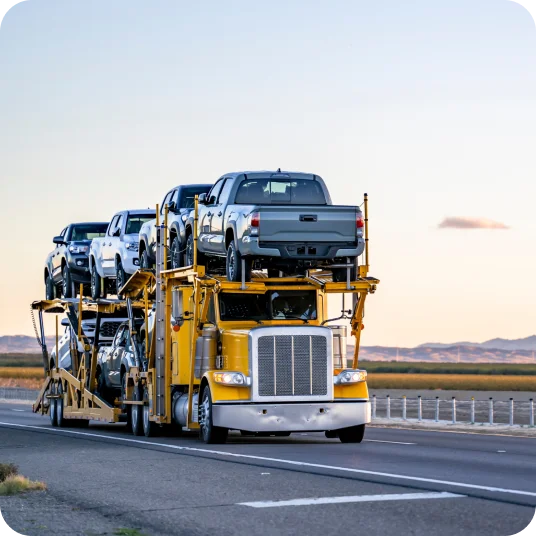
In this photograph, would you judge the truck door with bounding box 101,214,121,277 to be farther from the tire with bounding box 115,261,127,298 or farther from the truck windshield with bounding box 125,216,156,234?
the truck windshield with bounding box 125,216,156,234

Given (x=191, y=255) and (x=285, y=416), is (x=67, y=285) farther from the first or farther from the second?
(x=285, y=416)

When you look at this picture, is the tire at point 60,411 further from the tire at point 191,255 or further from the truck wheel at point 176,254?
the tire at point 191,255

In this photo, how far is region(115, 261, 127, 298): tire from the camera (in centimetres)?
2957

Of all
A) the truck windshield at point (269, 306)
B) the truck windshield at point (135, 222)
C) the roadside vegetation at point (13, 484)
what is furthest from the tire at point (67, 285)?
the roadside vegetation at point (13, 484)

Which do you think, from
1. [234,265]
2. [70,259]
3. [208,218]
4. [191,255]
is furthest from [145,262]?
[70,259]

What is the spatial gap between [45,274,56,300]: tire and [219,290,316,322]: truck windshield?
12.2m

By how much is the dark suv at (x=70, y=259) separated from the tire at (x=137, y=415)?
5911mm

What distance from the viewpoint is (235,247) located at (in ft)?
73.9

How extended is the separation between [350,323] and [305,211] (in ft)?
9.70

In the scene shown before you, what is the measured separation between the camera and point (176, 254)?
25.3m

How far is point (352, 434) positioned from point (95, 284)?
9.99m

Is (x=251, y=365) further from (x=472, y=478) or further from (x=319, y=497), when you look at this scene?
(x=319, y=497)

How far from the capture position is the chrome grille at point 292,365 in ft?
74.2

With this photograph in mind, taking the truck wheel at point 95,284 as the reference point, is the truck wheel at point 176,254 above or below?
above
